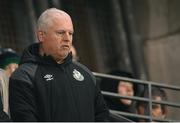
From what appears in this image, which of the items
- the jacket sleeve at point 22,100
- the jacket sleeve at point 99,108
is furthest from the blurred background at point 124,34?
the jacket sleeve at point 22,100

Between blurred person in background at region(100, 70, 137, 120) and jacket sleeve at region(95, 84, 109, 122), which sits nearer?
jacket sleeve at region(95, 84, 109, 122)

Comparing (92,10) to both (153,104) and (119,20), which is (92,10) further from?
(153,104)

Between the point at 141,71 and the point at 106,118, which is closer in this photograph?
the point at 106,118

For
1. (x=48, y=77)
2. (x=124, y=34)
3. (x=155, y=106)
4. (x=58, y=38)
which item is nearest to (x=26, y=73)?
(x=48, y=77)

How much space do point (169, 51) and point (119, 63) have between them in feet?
2.68

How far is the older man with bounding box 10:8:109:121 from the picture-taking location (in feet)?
16.7

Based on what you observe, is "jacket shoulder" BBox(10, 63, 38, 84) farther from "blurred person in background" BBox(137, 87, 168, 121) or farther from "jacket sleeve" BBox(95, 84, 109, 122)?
"blurred person in background" BBox(137, 87, 168, 121)

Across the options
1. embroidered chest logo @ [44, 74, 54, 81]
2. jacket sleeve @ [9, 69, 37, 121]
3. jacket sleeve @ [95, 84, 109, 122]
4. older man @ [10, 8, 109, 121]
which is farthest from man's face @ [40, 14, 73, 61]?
jacket sleeve @ [95, 84, 109, 122]

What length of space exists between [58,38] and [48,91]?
1.28 ft

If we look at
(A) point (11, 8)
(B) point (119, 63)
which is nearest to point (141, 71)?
(B) point (119, 63)

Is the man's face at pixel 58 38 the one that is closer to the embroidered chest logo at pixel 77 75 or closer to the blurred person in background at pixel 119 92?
the embroidered chest logo at pixel 77 75

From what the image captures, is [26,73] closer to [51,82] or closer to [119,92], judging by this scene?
[51,82]

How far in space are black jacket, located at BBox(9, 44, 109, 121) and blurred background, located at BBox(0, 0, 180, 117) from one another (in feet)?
18.3

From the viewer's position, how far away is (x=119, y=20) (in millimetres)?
11273
